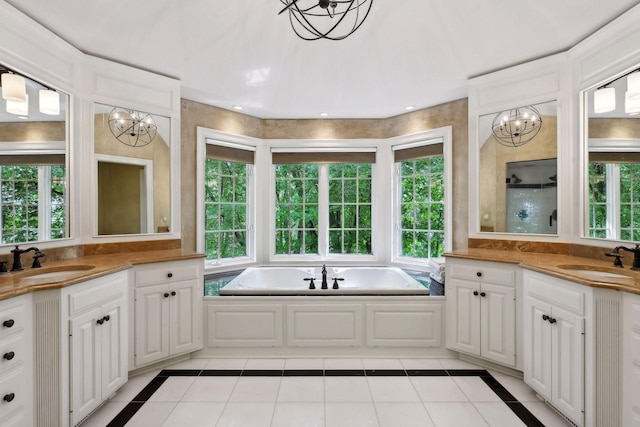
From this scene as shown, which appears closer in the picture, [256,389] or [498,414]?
[498,414]

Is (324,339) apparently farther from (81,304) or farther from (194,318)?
(81,304)

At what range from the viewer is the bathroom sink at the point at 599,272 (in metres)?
1.87

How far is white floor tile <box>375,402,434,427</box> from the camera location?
1907 millimetres

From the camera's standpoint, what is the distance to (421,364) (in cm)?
264

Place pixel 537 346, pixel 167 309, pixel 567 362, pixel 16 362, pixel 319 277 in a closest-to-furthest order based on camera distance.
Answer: pixel 16 362
pixel 567 362
pixel 537 346
pixel 167 309
pixel 319 277

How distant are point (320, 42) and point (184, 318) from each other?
7.82ft

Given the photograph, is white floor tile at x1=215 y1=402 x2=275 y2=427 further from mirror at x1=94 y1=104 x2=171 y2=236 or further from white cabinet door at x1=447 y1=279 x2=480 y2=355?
mirror at x1=94 y1=104 x2=171 y2=236

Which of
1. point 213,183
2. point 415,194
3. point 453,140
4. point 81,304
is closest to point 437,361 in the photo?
point 415,194

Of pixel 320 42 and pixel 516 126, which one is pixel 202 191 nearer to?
pixel 320 42

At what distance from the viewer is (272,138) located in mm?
3975

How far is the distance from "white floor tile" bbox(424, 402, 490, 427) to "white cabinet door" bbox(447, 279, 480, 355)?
0.56 metres

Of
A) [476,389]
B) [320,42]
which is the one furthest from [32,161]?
[476,389]

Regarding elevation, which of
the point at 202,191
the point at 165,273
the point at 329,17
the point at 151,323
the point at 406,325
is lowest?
the point at 406,325

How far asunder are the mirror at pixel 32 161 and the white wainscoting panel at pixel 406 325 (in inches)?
97.7
